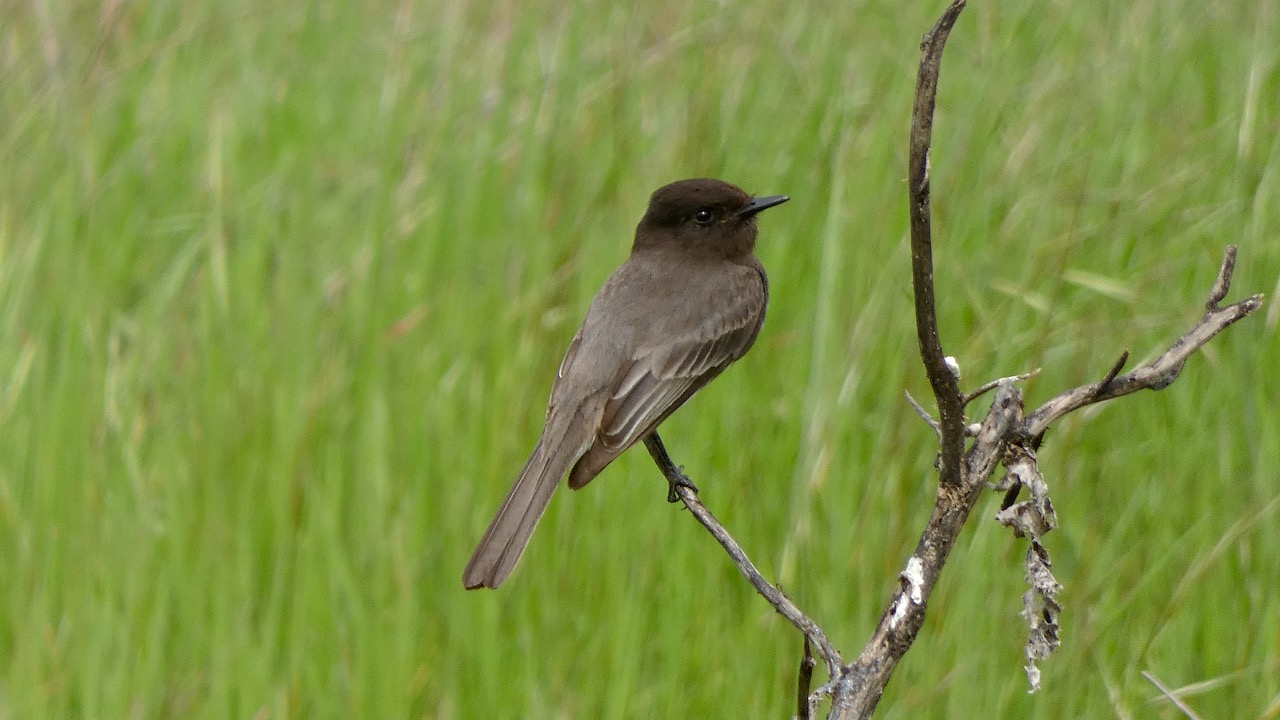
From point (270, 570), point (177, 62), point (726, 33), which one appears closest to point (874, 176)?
point (726, 33)

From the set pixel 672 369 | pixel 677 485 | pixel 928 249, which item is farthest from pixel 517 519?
pixel 928 249

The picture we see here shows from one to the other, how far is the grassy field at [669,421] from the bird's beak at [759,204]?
0.23 metres

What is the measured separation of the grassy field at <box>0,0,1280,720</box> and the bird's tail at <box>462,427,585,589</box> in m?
0.37

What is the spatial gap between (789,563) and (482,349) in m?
1.42

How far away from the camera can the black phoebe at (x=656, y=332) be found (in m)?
3.71

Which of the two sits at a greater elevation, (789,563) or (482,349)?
(482,349)

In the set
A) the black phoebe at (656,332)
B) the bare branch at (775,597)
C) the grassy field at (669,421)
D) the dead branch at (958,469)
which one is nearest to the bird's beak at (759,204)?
the black phoebe at (656,332)

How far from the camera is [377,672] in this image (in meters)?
3.62

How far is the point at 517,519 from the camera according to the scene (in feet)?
10.1

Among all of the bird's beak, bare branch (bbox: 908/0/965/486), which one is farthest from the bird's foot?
bare branch (bbox: 908/0/965/486)

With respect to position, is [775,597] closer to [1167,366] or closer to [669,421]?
[1167,366]

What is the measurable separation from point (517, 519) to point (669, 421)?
4.98 feet

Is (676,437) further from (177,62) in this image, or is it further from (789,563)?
(177,62)

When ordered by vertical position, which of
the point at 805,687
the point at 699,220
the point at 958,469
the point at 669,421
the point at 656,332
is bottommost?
the point at 805,687
